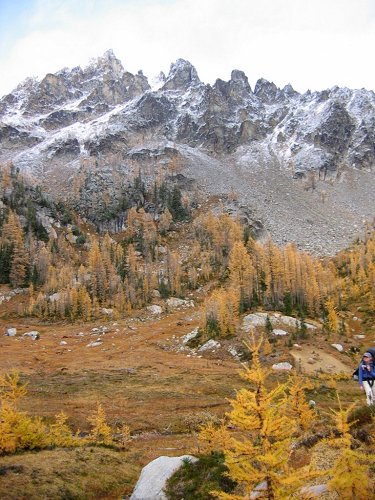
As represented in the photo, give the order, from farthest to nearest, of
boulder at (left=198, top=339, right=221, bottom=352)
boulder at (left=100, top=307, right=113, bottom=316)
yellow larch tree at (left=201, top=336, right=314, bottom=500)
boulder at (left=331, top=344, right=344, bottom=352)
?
boulder at (left=100, top=307, right=113, bottom=316)
boulder at (left=198, top=339, right=221, bottom=352)
boulder at (left=331, top=344, right=344, bottom=352)
yellow larch tree at (left=201, top=336, right=314, bottom=500)

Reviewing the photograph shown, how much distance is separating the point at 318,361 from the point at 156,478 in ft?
152

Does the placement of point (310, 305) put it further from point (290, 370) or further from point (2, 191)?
point (2, 191)

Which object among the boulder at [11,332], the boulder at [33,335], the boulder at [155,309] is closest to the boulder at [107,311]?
the boulder at [155,309]

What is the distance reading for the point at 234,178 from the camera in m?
188

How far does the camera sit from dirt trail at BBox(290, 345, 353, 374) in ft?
170

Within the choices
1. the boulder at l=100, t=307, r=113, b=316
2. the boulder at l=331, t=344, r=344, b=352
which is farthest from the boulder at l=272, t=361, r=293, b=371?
the boulder at l=100, t=307, r=113, b=316

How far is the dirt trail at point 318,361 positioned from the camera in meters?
51.8

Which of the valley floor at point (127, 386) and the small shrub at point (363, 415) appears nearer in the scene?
the small shrub at point (363, 415)

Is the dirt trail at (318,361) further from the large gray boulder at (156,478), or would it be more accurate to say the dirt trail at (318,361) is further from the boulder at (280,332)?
the large gray boulder at (156,478)

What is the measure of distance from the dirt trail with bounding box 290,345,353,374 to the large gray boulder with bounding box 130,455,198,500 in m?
41.4

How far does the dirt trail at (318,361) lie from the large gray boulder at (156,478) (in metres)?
41.4

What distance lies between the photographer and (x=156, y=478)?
43.9ft

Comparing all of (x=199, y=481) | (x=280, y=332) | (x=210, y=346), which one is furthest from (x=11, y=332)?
(x=199, y=481)

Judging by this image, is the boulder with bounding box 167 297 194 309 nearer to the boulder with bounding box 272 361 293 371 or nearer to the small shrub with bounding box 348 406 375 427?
the boulder with bounding box 272 361 293 371
